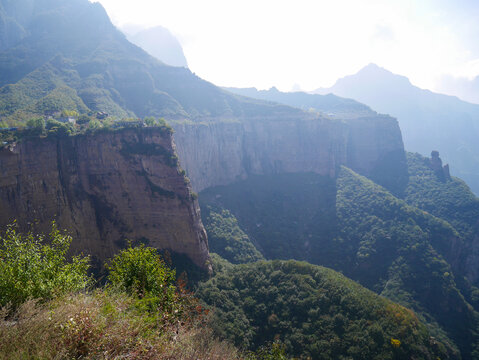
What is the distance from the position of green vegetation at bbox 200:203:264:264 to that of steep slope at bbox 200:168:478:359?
8.91 feet

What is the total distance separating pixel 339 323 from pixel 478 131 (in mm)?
223956

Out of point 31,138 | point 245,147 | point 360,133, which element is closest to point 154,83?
point 245,147

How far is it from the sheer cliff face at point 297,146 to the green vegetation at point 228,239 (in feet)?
58.9

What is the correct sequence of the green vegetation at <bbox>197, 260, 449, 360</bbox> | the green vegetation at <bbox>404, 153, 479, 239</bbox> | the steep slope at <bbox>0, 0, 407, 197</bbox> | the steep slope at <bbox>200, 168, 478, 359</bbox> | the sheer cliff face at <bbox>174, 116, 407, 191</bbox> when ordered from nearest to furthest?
1. the green vegetation at <bbox>197, 260, 449, 360</bbox>
2. the steep slope at <bbox>200, 168, 478, 359</bbox>
3. the green vegetation at <bbox>404, 153, 479, 239</bbox>
4. the steep slope at <bbox>0, 0, 407, 197</bbox>
5. the sheer cliff face at <bbox>174, 116, 407, 191</bbox>

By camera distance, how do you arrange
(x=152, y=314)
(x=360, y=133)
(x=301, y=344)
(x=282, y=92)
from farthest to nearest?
(x=282, y=92), (x=360, y=133), (x=301, y=344), (x=152, y=314)

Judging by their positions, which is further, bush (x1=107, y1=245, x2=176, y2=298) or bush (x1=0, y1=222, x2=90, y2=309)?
bush (x1=107, y1=245, x2=176, y2=298)

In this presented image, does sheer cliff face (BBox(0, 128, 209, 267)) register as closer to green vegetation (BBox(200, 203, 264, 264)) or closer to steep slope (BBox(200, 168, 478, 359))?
green vegetation (BBox(200, 203, 264, 264))

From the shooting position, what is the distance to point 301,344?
26.8 metres

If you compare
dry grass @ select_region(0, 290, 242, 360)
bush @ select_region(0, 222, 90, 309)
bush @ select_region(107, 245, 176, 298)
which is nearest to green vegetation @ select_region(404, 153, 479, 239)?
bush @ select_region(107, 245, 176, 298)

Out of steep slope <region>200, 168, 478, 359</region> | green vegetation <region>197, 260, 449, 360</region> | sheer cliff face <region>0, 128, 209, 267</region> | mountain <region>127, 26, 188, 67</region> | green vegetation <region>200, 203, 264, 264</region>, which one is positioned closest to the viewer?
green vegetation <region>197, 260, 449, 360</region>

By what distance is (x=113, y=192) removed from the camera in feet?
121

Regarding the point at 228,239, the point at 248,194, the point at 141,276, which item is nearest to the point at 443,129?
the point at 248,194

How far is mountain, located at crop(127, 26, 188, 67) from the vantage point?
6767 inches

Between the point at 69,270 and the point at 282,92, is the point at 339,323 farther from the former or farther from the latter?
the point at 282,92
